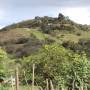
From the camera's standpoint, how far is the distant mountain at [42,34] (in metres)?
108

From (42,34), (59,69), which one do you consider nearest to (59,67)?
(59,69)

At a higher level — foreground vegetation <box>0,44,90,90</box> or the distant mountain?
foreground vegetation <box>0,44,90,90</box>

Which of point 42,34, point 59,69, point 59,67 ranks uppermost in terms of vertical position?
point 59,67

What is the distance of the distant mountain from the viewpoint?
10775 cm

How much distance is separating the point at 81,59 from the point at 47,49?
3.09 m

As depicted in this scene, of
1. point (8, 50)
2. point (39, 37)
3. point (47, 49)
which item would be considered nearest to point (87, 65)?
point (47, 49)

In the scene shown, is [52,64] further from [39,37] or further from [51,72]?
[39,37]

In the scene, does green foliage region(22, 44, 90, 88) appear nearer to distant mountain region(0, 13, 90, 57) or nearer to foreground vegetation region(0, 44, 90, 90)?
foreground vegetation region(0, 44, 90, 90)

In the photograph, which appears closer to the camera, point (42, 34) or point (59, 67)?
point (59, 67)

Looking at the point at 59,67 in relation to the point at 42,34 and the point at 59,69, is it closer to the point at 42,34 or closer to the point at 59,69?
the point at 59,69

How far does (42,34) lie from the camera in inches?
4862

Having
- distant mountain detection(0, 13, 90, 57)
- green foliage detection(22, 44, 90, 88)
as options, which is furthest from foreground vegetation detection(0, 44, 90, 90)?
distant mountain detection(0, 13, 90, 57)

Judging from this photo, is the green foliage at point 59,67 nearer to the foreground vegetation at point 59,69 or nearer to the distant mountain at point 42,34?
the foreground vegetation at point 59,69

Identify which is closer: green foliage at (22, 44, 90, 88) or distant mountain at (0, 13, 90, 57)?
green foliage at (22, 44, 90, 88)
